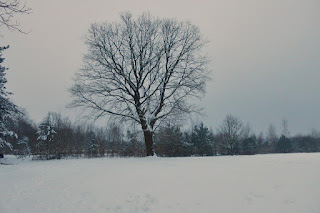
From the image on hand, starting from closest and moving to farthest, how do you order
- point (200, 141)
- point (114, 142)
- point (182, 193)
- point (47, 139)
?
point (182, 193)
point (47, 139)
point (114, 142)
point (200, 141)

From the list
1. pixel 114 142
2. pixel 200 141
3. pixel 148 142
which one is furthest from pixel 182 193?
pixel 200 141

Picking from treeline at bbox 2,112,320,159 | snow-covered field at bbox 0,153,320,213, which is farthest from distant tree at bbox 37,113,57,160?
snow-covered field at bbox 0,153,320,213

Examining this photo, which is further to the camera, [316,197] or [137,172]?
[137,172]

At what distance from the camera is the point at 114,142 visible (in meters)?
32.5

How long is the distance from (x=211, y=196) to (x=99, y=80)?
13863mm

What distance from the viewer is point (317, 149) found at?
6956cm

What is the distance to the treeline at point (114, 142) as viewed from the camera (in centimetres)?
2306

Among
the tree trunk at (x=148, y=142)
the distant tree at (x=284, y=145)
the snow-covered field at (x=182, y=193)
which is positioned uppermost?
the tree trunk at (x=148, y=142)

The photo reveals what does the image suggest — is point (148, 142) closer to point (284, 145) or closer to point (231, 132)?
point (231, 132)

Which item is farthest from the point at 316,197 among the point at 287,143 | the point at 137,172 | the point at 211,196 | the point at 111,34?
the point at 287,143

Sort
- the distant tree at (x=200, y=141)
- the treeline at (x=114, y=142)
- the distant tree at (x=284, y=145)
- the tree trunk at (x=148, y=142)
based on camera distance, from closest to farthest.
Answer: the tree trunk at (x=148, y=142)
the treeline at (x=114, y=142)
the distant tree at (x=200, y=141)
the distant tree at (x=284, y=145)

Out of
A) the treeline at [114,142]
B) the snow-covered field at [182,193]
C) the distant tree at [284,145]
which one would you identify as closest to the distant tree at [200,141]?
the treeline at [114,142]

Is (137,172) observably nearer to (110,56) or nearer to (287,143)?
(110,56)

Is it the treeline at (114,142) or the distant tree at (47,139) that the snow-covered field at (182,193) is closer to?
the treeline at (114,142)
